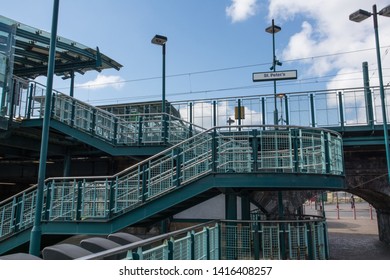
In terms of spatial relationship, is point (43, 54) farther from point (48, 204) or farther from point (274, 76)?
point (274, 76)

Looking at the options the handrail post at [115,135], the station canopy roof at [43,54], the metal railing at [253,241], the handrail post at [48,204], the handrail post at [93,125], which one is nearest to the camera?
the metal railing at [253,241]

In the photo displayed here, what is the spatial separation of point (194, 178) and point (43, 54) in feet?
44.8

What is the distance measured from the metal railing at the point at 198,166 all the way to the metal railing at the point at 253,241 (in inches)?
65.7

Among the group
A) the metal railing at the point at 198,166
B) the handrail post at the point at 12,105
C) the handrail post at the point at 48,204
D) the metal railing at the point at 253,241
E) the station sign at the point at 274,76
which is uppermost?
the station sign at the point at 274,76

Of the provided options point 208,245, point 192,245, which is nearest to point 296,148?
point 208,245

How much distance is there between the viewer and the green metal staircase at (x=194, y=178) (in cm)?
895

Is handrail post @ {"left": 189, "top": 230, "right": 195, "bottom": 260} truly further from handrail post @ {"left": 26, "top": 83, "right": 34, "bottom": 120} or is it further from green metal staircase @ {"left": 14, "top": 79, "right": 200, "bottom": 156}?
handrail post @ {"left": 26, "top": 83, "right": 34, "bottom": 120}

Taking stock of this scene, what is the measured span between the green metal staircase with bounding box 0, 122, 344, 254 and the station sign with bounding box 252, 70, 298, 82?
7214 mm

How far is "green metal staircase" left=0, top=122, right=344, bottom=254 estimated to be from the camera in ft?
29.4

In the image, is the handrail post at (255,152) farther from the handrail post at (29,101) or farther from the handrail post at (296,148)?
the handrail post at (29,101)

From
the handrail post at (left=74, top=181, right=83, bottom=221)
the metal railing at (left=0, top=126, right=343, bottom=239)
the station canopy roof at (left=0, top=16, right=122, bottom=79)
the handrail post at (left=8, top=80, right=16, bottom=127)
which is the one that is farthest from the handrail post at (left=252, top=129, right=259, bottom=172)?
the station canopy roof at (left=0, top=16, right=122, bottom=79)

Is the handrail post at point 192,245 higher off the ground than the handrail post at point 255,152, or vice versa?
the handrail post at point 255,152

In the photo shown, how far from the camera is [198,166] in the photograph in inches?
367

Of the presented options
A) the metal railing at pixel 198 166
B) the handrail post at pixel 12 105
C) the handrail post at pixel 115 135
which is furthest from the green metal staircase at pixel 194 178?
the handrail post at pixel 12 105
